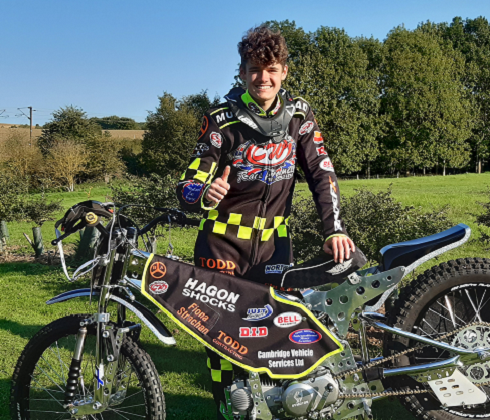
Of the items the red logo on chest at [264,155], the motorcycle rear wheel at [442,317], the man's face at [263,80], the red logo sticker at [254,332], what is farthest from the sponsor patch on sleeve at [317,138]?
the red logo sticker at [254,332]

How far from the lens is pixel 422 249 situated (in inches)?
111

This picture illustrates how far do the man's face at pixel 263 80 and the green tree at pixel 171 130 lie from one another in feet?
128

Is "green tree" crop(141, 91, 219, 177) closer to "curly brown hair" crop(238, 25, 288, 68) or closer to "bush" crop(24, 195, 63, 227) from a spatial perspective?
"bush" crop(24, 195, 63, 227)

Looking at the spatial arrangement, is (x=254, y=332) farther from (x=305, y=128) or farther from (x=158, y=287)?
(x=305, y=128)

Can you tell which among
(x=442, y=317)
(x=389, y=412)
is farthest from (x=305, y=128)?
(x=389, y=412)

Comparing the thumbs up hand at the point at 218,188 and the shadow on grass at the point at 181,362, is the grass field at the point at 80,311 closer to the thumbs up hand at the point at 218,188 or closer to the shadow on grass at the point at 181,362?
the shadow on grass at the point at 181,362

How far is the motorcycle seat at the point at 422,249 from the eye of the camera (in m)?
2.80

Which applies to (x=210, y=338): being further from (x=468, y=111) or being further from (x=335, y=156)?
(x=468, y=111)

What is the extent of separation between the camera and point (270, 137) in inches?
117

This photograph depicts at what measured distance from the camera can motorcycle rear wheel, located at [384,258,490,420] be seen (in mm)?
2820

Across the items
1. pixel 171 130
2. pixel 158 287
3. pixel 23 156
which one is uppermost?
pixel 171 130

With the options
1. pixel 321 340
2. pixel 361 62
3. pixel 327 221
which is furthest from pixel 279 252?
pixel 361 62

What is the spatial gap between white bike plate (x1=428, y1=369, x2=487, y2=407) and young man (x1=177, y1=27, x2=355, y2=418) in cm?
99

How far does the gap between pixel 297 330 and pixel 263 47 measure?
1.74 metres
